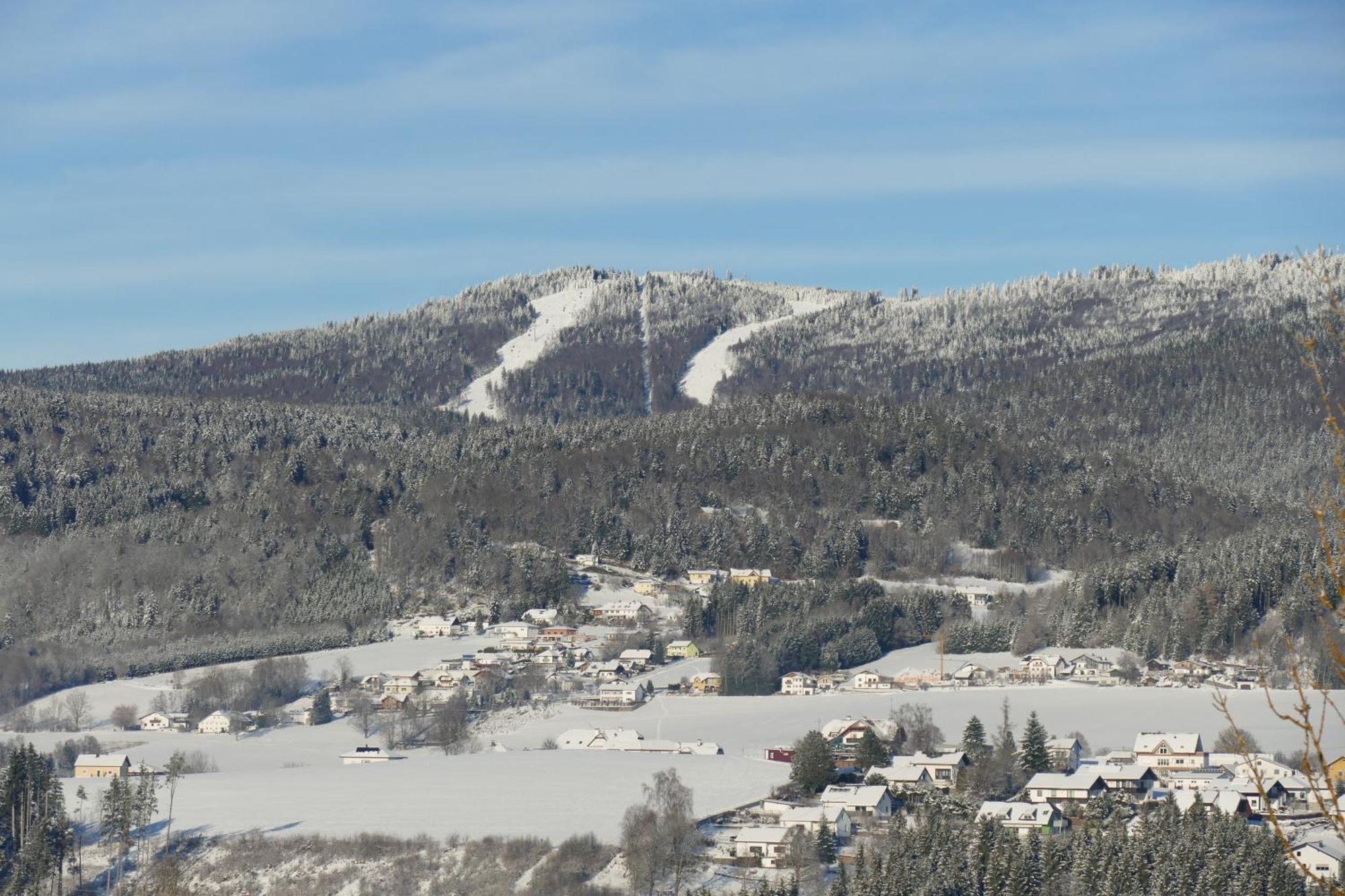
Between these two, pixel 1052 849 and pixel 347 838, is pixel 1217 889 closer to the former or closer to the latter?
pixel 1052 849

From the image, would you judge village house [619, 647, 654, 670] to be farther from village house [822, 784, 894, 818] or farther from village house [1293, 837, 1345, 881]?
village house [1293, 837, 1345, 881]

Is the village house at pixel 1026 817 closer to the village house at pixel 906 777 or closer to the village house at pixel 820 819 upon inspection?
the village house at pixel 820 819

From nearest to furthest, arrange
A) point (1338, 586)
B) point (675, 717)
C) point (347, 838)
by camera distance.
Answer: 1. point (1338, 586)
2. point (347, 838)
3. point (675, 717)

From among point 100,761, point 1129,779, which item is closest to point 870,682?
point 1129,779

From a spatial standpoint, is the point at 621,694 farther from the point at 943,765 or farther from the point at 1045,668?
the point at 943,765

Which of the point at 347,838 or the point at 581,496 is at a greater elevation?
the point at 581,496

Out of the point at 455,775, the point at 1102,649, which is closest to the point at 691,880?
the point at 455,775
